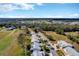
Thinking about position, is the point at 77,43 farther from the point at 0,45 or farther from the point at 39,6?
the point at 0,45

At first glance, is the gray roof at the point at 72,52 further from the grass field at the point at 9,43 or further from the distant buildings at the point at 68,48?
the grass field at the point at 9,43

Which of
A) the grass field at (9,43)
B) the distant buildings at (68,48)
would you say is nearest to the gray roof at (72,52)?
the distant buildings at (68,48)

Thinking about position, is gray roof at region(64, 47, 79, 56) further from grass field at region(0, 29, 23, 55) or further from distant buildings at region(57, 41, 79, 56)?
grass field at region(0, 29, 23, 55)

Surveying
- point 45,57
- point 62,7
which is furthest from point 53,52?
point 62,7

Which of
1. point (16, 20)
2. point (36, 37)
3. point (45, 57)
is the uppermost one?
point (16, 20)

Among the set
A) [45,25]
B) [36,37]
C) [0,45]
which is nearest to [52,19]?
[45,25]

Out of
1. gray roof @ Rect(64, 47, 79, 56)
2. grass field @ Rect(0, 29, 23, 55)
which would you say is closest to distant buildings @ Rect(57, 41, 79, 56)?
gray roof @ Rect(64, 47, 79, 56)

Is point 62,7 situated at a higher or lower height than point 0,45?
higher
